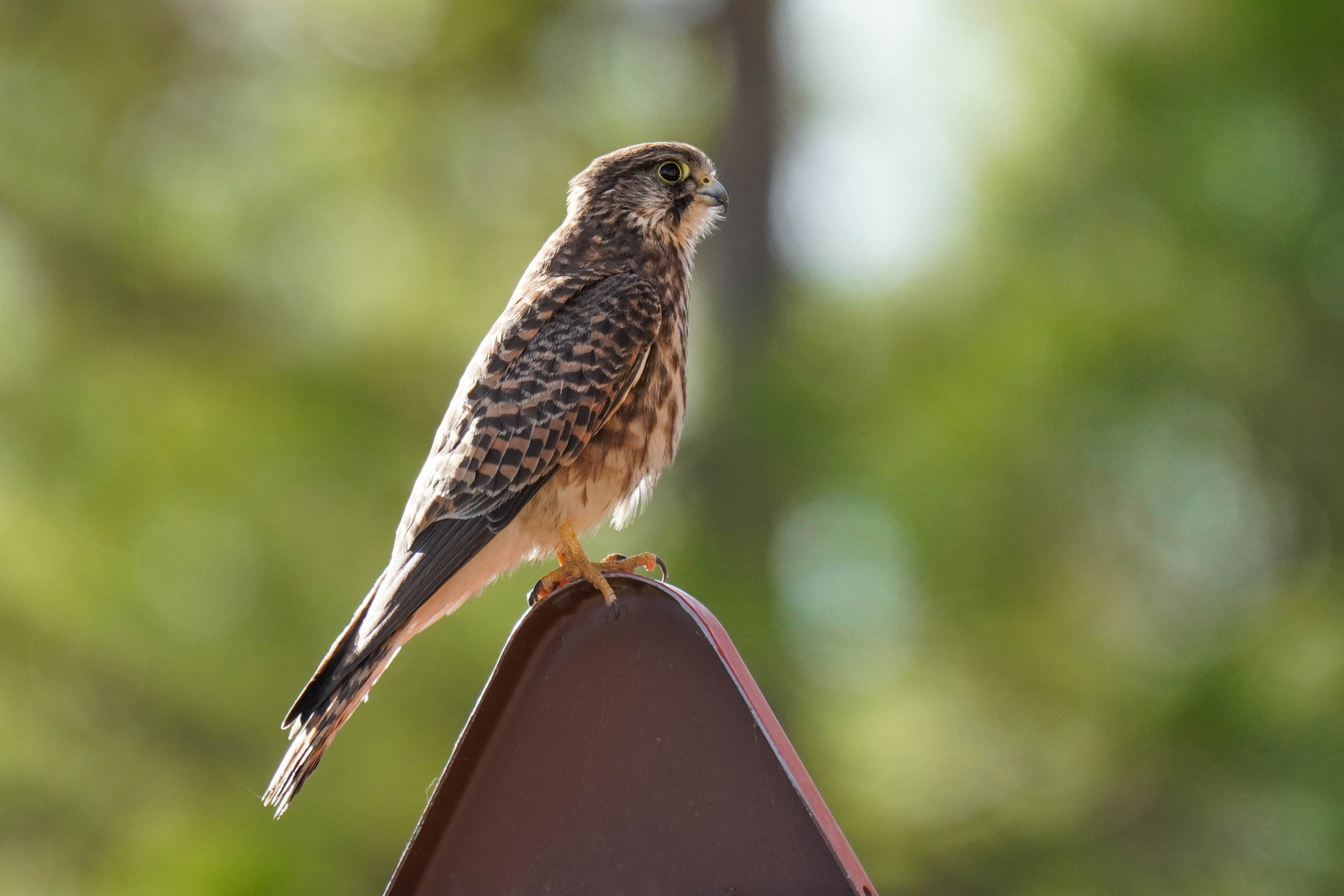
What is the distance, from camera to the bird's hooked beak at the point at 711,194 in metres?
3.26

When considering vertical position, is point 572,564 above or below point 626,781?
above

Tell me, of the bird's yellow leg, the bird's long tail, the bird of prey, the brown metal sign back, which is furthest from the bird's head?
the brown metal sign back

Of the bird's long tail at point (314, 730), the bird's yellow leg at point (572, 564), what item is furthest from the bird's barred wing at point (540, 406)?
the bird's long tail at point (314, 730)

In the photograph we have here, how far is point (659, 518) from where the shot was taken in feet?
14.8

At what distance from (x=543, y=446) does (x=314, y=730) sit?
0.69 meters

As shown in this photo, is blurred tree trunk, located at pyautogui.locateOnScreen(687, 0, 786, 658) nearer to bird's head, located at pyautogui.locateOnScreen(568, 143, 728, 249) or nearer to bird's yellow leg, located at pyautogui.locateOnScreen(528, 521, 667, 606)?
bird's head, located at pyautogui.locateOnScreen(568, 143, 728, 249)

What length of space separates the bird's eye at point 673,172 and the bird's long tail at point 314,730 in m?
1.54

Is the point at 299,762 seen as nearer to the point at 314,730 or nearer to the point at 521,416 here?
the point at 314,730

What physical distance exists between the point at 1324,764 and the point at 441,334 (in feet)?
9.99

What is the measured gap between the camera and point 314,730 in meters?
2.10

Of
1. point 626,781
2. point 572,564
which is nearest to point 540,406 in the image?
point 572,564

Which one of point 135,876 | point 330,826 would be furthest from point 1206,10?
point 135,876

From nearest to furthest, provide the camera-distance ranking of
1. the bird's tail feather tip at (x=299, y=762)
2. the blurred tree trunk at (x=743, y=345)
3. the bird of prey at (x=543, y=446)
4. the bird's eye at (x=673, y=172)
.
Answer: the bird's tail feather tip at (x=299, y=762), the bird of prey at (x=543, y=446), the bird's eye at (x=673, y=172), the blurred tree trunk at (x=743, y=345)

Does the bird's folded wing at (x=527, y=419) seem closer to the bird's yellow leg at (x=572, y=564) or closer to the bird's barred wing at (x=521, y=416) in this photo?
the bird's barred wing at (x=521, y=416)
